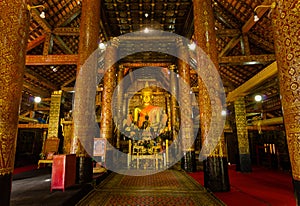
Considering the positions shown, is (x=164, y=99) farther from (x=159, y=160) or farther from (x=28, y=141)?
(x=28, y=141)

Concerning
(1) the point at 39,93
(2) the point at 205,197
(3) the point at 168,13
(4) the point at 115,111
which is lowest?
(2) the point at 205,197

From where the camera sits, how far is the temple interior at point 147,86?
77.4 inches

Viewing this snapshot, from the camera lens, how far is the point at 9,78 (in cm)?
193

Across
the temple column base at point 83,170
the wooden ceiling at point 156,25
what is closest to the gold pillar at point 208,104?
the wooden ceiling at point 156,25

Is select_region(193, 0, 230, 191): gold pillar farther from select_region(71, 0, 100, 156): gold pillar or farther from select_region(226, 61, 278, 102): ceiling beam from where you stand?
select_region(71, 0, 100, 156): gold pillar

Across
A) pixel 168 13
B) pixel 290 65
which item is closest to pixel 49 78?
pixel 168 13

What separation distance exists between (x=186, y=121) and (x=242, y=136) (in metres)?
2.20

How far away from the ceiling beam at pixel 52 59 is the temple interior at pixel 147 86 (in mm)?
34

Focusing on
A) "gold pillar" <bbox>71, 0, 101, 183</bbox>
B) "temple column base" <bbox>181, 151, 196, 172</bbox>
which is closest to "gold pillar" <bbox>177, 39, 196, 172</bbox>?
"temple column base" <bbox>181, 151, 196, 172</bbox>

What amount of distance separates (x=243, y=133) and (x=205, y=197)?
14.8 feet

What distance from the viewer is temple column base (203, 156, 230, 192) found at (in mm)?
3541

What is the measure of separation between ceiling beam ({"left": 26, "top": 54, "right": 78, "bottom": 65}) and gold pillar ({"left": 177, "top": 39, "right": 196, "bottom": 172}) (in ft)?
14.1

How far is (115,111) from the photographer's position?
8.75 m

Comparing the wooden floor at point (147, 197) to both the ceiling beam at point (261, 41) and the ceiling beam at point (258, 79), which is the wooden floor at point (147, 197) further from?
the ceiling beam at point (261, 41)
